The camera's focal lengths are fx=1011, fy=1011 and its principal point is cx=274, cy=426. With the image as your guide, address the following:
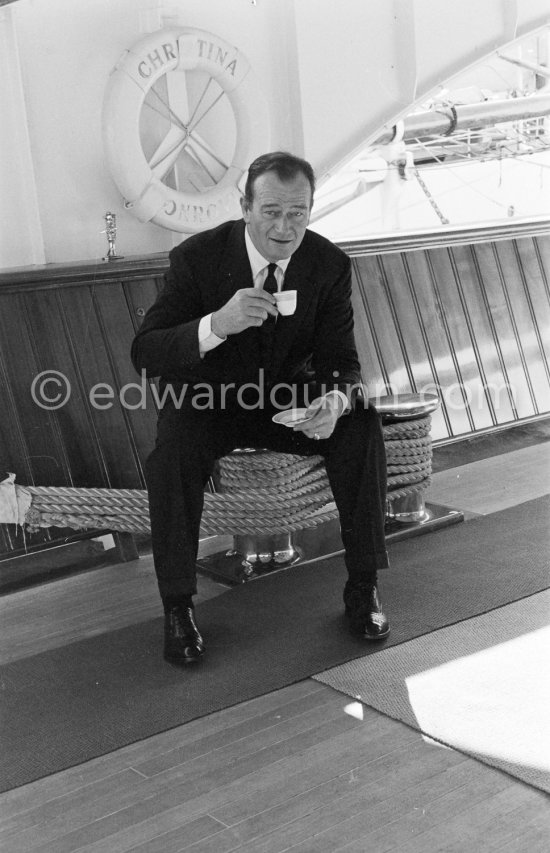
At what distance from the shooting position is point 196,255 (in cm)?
238

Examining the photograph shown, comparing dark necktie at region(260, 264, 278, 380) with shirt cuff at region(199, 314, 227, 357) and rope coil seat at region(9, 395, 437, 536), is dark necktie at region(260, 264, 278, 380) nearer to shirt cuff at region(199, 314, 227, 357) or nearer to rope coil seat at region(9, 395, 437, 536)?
shirt cuff at region(199, 314, 227, 357)

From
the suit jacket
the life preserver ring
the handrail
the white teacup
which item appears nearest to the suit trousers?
the suit jacket

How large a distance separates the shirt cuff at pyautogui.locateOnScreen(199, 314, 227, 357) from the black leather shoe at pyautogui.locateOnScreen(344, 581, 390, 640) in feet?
2.02

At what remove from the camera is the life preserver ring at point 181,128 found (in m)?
2.99

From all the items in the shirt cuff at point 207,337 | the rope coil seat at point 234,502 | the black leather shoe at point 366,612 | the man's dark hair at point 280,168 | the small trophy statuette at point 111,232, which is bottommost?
the black leather shoe at point 366,612

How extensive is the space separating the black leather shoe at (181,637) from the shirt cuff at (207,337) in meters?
0.56

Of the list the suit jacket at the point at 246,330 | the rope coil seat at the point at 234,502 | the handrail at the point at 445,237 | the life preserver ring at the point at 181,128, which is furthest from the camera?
the handrail at the point at 445,237

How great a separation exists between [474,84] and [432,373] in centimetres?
394

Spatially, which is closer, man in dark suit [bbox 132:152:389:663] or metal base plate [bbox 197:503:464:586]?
man in dark suit [bbox 132:152:389:663]

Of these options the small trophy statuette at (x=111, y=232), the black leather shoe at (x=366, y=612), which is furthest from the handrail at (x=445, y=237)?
the black leather shoe at (x=366, y=612)

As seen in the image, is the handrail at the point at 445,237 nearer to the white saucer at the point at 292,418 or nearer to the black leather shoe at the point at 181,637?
the white saucer at the point at 292,418

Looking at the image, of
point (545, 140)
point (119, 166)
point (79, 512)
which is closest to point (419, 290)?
point (119, 166)

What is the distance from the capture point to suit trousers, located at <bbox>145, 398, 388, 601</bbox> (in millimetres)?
2131

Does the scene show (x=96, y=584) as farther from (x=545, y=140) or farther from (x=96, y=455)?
(x=545, y=140)
